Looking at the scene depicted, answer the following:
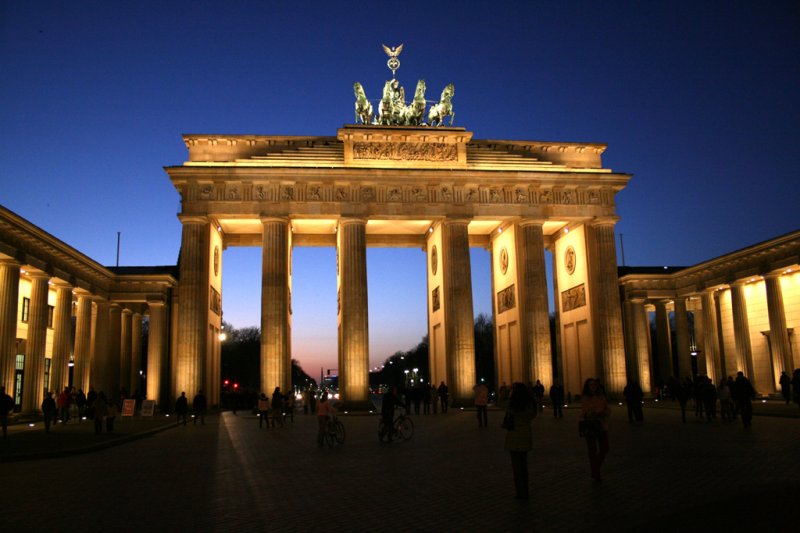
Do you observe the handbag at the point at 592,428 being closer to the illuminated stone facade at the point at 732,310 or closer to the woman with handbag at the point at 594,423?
the woman with handbag at the point at 594,423

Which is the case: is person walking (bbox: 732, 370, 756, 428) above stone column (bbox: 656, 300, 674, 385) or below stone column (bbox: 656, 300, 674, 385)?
below

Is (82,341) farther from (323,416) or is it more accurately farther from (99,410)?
(323,416)

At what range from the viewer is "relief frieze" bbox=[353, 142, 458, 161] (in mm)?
45000

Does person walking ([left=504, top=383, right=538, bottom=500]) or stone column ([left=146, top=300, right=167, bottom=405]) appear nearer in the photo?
person walking ([left=504, top=383, right=538, bottom=500])

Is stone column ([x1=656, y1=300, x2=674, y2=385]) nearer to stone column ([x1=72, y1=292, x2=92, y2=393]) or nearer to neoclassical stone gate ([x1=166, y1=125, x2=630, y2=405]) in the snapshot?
neoclassical stone gate ([x1=166, y1=125, x2=630, y2=405])

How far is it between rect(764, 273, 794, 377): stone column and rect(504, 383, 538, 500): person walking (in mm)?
33769

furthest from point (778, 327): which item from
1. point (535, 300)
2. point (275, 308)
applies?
point (275, 308)

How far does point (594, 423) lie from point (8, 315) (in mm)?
29668

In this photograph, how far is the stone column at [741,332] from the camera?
41.7m

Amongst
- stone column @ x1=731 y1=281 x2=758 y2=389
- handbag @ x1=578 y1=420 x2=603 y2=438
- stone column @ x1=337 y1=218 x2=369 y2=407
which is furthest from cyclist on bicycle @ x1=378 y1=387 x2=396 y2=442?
stone column @ x1=731 y1=281 x2=758 y2=389

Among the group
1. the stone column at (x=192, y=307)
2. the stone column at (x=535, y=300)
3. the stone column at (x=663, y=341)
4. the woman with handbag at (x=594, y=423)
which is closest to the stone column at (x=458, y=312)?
the stone column at (x=535, y=300)

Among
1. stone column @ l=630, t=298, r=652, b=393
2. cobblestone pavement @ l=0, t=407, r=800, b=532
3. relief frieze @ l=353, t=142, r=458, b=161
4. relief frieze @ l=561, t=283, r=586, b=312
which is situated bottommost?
cobblestone pavement @ l=0, t=407, r=800, b=532

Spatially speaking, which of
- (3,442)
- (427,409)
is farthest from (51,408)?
(427,409)

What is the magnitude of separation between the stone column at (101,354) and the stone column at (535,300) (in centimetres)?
2718
